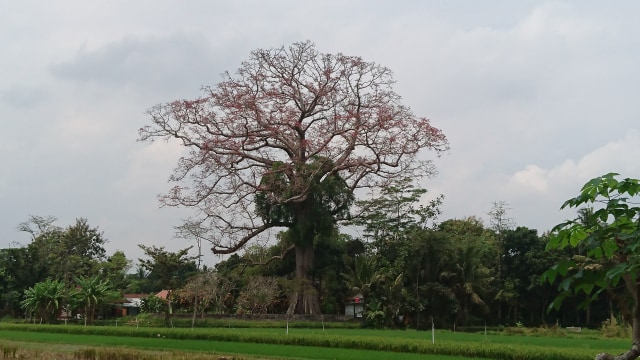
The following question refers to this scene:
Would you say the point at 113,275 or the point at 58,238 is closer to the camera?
the point at 113,275

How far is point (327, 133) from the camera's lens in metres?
35.7

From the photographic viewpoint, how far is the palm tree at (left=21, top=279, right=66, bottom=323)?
3519 centimetres

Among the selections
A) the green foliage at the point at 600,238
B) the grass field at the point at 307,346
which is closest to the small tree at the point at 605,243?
the green foliage at the point at 600,238

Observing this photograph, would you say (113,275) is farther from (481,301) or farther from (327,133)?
(481,301)

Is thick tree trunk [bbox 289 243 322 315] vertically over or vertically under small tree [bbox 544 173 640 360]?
under

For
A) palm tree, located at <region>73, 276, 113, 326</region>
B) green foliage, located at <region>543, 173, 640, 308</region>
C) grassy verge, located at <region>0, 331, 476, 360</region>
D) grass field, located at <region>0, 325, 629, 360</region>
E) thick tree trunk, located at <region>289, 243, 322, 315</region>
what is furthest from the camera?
thick tree trunk, located at <region>289, 243, 322, 315</region>

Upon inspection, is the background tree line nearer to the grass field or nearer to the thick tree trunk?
the thick tree trunk

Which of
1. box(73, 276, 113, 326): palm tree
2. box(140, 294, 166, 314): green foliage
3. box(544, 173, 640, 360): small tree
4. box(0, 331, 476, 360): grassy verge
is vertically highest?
box(544, 173, 640, 360): small tree

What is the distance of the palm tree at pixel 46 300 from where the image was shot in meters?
35.2

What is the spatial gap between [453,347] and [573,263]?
646 inches

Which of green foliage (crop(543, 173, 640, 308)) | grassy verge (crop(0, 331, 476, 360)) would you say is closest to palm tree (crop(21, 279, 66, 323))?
grassy verge (crop(0, 331, 476, 360))

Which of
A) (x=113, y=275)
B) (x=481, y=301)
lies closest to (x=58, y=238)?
(x=113, y=275)

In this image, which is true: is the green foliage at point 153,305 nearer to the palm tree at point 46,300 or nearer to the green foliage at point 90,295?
the green foliage at point 90,295

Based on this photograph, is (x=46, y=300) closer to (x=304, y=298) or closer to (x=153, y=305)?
(x=153, y=305)
